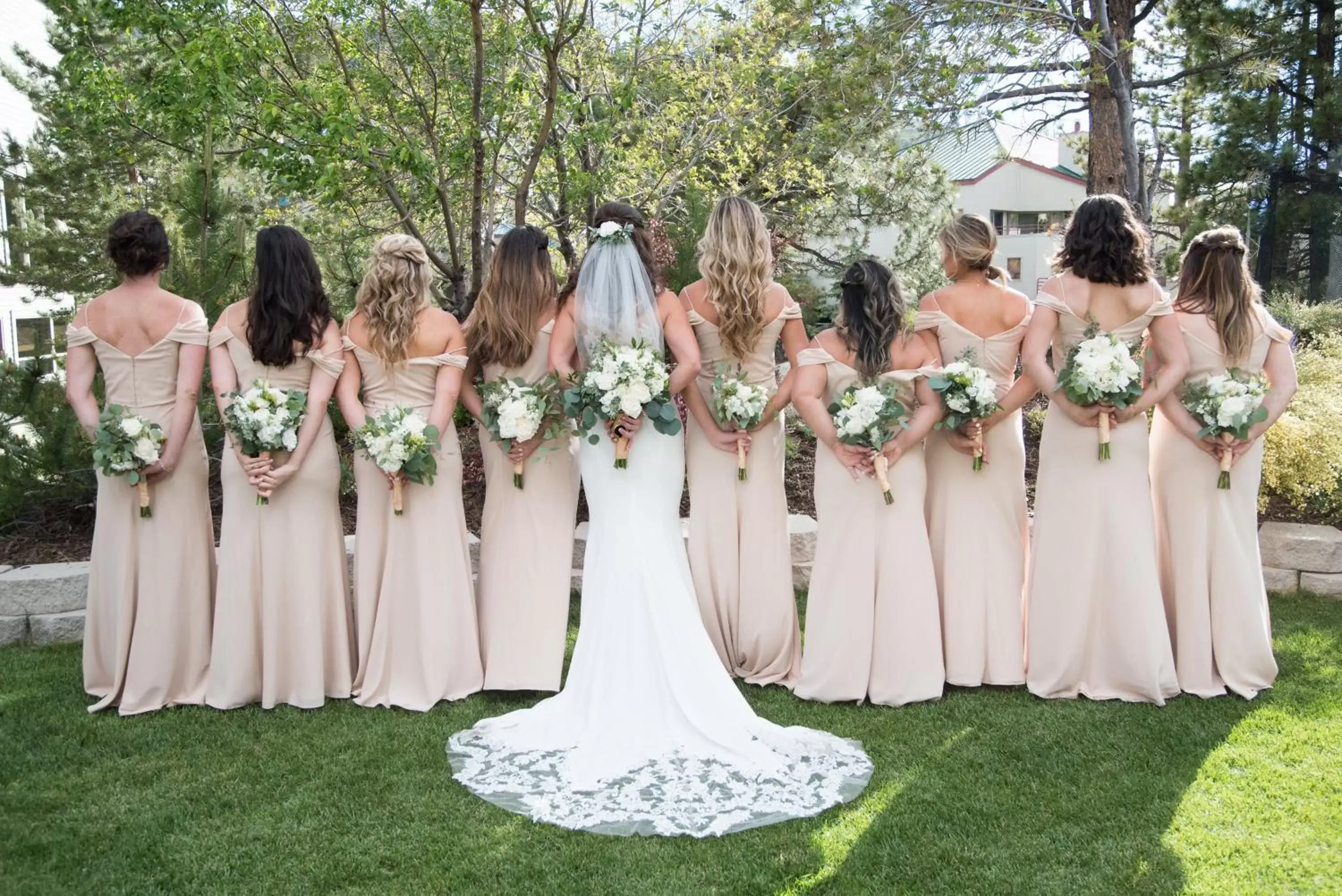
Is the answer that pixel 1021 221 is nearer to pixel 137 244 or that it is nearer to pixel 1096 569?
pixel 1096 569

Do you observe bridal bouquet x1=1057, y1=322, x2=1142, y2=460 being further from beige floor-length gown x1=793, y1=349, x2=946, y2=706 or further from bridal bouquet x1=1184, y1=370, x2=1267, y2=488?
beige floor-length gown x1=793, y1=349, x2=946, y2=706

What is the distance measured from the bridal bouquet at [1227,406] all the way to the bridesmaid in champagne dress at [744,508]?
81.7 inches

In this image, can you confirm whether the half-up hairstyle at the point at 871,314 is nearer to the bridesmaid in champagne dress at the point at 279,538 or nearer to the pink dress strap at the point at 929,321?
the pink dress strap at the point at 929,321

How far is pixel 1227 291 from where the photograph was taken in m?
5.66

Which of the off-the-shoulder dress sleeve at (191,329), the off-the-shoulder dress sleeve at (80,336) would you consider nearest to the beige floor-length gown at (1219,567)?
the off-the-shoulder dress sleeve at (191,329)

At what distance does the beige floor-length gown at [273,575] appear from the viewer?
5758 mm

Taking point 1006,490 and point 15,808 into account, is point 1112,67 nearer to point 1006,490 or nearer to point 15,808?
point 1006,490

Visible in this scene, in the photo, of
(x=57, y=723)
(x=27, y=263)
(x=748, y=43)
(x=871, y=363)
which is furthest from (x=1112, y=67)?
(x=27, y=263)

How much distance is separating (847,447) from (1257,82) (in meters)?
10.1

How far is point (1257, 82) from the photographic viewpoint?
12664 mm

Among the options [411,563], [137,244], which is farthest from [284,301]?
[411,563]

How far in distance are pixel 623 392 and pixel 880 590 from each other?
1.77m

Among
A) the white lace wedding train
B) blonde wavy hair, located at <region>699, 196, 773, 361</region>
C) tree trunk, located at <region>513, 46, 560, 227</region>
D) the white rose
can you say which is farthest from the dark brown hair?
blonde wavy hair, located at <region>699, 196, 773, 361</region>

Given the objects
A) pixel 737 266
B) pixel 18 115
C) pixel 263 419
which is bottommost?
pixel 263 419
